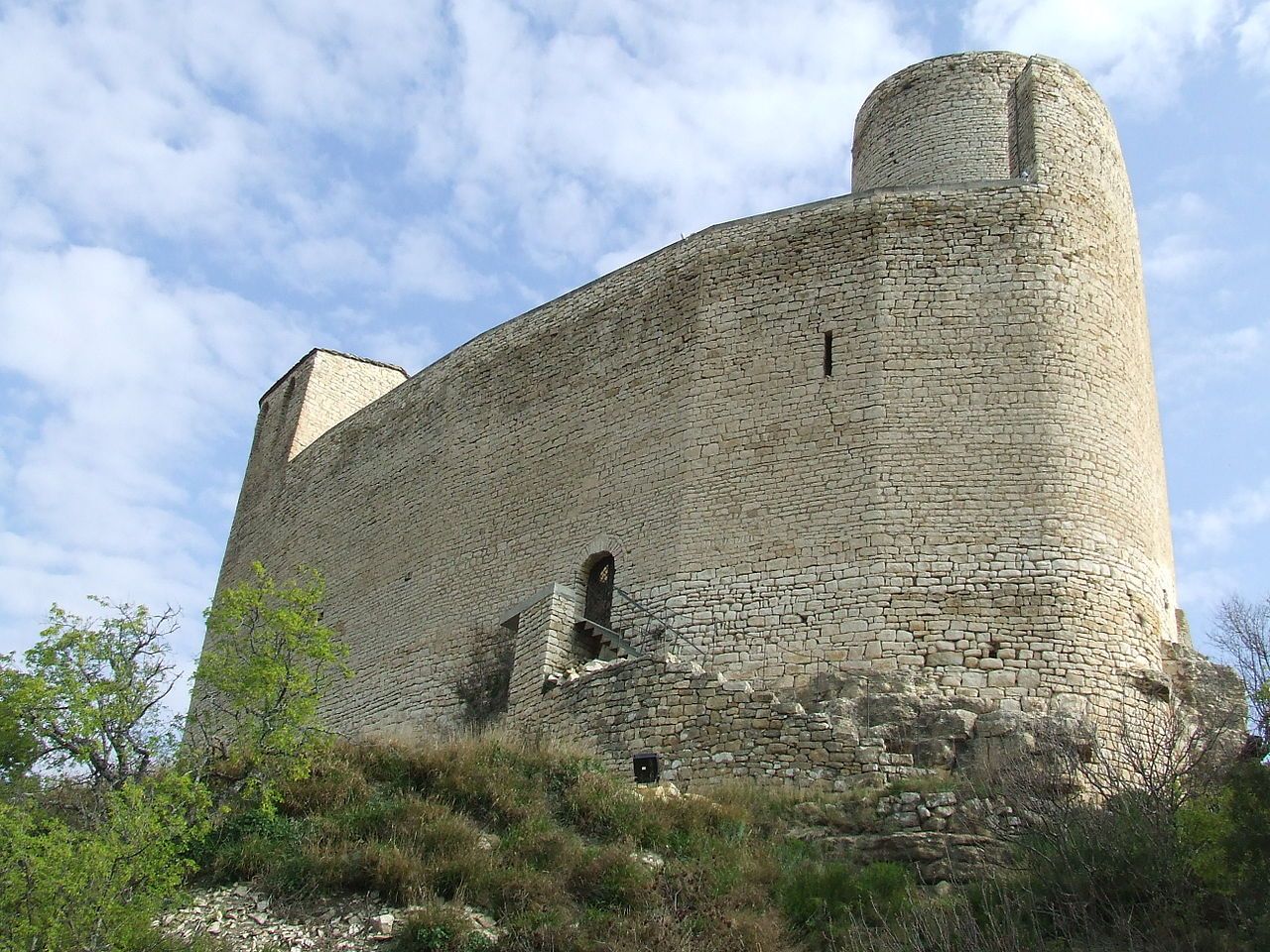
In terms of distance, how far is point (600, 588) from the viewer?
1700 cm

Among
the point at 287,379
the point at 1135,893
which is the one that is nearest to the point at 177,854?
the point at 1135,893

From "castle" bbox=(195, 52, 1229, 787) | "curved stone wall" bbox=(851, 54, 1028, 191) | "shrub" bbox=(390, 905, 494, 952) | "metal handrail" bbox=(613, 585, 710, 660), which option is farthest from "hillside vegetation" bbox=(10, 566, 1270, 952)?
"curved stone wall" bbox=(851, 54, 1028, 191)

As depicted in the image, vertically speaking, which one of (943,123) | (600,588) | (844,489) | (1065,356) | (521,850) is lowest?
(521,850)

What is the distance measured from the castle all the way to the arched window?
0.11 feet

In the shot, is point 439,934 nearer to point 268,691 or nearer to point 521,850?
point 521,850

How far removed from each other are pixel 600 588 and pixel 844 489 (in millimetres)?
3803

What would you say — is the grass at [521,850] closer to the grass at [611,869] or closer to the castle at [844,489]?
the grass at [611,869]

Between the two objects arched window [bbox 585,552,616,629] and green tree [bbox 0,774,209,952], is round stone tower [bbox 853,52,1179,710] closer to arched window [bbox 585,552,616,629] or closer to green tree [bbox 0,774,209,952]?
arched window [bbox 585,552,616,629]

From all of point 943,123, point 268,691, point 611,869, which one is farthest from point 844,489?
point 268,691

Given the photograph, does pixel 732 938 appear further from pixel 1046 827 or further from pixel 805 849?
pixel 1046 827

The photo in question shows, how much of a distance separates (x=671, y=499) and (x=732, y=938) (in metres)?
7.32

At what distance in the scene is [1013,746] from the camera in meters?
12.2

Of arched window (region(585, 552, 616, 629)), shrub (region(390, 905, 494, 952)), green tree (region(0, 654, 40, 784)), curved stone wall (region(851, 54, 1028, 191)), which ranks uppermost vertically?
curved stone wall (region(851, 54, 1028, 191))

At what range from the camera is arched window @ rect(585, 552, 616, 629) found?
16703mm
